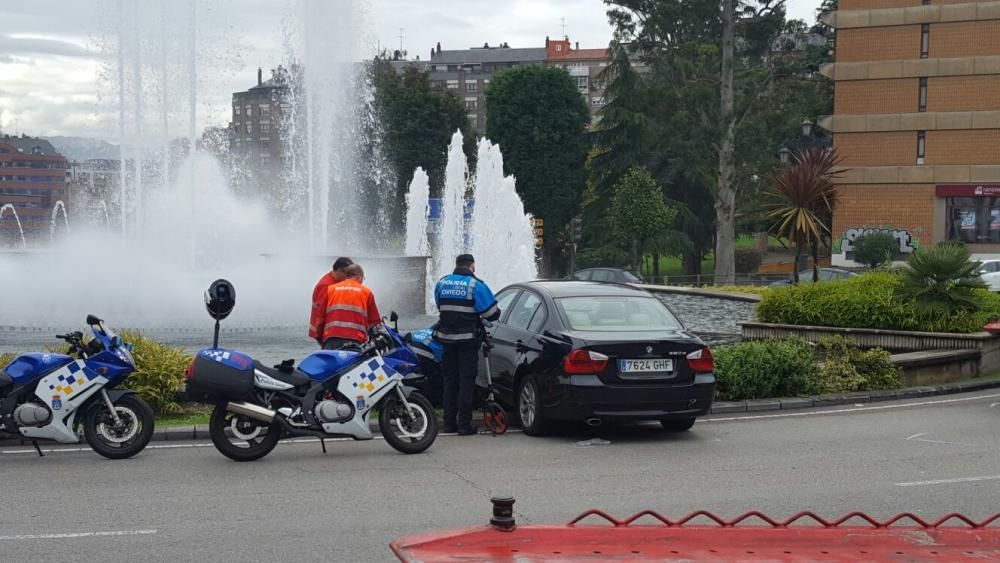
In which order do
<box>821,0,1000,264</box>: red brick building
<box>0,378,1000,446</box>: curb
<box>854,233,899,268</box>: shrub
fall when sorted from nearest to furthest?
1. <box>0,378,1000,446</box>: curb
2. <box>854,233,899,268</box>: shrub
3. <box>821,0,1000,264</box>: red brick building

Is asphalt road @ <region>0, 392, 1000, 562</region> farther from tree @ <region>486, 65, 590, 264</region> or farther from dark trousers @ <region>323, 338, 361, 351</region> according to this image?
tree @ <region>486, 65, 590, 264</region>

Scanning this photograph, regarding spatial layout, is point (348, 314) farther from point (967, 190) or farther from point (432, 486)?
point (967, 190)

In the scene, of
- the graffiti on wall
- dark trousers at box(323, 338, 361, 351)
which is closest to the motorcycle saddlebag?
dark trousers at box(323, 338, 361, 351)

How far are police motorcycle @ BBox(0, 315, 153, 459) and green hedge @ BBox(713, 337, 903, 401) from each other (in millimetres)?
6992

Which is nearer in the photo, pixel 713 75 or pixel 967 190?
pixel 967 190

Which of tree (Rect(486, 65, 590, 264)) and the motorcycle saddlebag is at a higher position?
tree (Rect(486, 65, 590, 264))

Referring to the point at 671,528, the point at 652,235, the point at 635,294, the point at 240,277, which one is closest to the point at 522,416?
the point at 635,294

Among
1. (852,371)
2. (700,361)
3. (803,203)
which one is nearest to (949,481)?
(700,361)

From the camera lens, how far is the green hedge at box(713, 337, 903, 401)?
14555mm

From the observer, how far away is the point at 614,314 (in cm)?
1227

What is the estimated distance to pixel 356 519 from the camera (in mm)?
8141

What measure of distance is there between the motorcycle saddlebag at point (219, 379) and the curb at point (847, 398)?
19.5 feet

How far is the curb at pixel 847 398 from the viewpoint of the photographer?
14234mm

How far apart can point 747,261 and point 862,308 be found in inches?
2182
